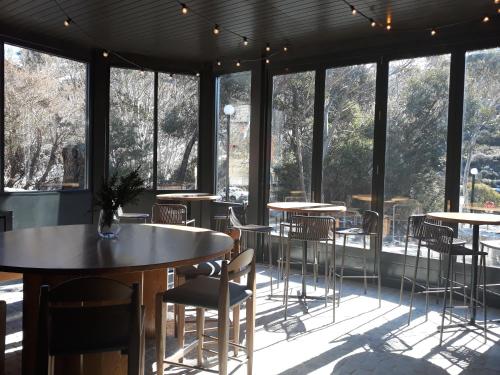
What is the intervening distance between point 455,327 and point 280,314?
5.04 ft

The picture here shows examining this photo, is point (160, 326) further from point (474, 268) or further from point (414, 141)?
point (414, 141)

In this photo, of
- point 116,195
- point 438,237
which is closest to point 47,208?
point 116,195

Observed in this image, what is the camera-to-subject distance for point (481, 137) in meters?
4.84

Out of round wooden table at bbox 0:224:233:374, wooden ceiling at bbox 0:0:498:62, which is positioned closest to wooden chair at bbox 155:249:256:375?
round wooden table at bbox 0:224:233:374

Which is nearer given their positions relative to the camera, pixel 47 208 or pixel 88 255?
pixel 88 255

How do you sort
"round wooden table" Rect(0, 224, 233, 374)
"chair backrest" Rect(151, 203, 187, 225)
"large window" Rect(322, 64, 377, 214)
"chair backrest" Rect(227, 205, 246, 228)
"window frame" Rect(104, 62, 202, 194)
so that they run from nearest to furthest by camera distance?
"round wooden table" Rect(0, 224, 233, 374)
"chair backrest" Rect(151, 203, 187, 225)
"chair backrest" Rect(227, 205, 246, 228)
"large window" Rect(322, 64, 377, 214)
"window frame" Rect(104, 62, 202, 194)

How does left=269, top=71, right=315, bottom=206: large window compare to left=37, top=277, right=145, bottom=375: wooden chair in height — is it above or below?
above

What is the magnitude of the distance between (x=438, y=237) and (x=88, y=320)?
2.98 meters

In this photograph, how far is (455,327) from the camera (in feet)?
13.3

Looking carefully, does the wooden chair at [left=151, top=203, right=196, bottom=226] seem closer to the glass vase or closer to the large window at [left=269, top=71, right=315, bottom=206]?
the glass vase

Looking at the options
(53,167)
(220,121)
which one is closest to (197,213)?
(220,121)

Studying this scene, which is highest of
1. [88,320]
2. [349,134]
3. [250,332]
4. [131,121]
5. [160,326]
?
[131,121]

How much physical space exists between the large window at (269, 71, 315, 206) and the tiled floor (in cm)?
200

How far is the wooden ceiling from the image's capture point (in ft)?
15.6
